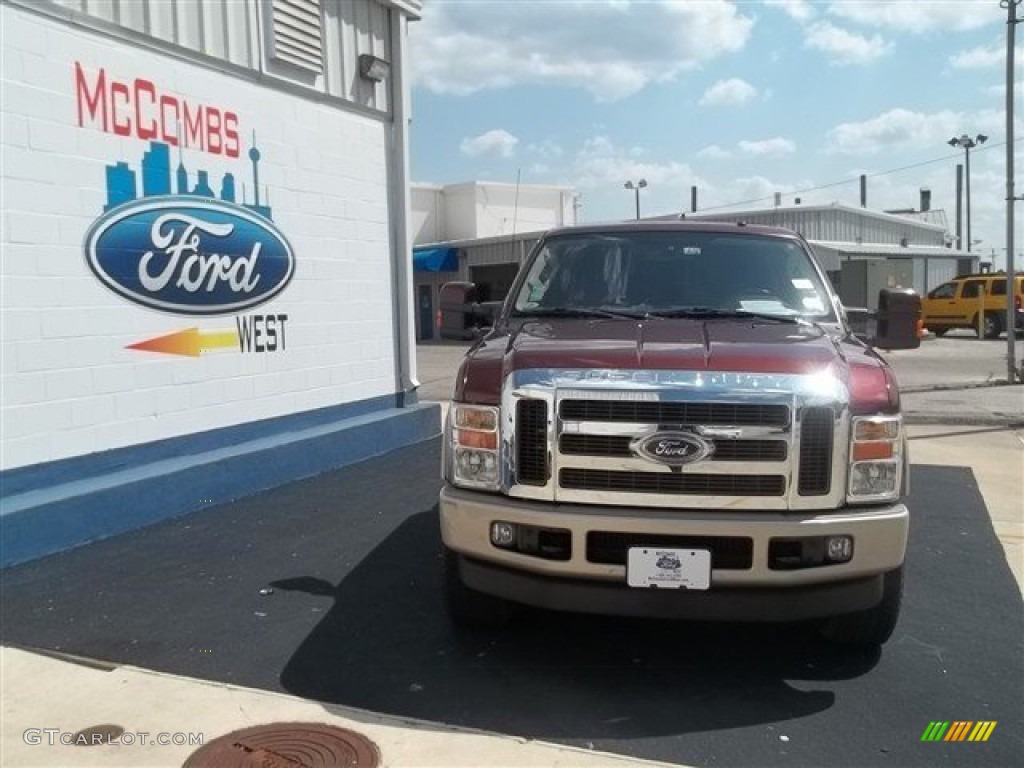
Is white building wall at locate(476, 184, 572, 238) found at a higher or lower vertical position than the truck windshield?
higher

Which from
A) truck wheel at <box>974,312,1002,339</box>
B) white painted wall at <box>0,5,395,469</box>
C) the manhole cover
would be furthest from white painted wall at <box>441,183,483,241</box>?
the manhole cover

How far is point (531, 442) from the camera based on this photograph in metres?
3.73

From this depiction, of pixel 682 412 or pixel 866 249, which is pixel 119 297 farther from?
pixel 866 249

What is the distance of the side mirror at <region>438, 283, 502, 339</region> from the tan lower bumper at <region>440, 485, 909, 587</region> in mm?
1923

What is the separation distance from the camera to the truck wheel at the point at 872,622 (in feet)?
13.1

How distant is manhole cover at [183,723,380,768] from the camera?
328 cm

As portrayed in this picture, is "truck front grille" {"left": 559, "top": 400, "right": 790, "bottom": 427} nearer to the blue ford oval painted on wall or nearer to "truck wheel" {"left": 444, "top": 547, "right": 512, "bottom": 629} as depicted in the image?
"truck wheel" {"left": 444, "top": 547, "right": 512, "bottom": 629}

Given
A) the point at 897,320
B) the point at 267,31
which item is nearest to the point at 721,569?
the point at 897,320

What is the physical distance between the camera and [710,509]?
12.0 feet

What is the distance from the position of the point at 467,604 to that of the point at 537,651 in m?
0.40

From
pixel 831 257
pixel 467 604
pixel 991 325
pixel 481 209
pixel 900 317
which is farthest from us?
pixel 481 209

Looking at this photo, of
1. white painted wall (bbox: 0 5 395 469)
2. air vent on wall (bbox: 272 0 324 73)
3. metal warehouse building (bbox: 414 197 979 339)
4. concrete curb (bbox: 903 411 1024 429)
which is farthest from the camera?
metal warehouse building (bbox: 414 197 979 339)

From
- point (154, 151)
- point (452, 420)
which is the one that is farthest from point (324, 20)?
point (452, 420)

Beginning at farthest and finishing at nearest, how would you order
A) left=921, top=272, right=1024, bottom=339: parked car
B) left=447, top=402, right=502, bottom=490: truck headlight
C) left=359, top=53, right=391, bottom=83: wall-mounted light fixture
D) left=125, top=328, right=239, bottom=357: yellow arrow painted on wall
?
left=921, top=272, right=1024, bottom=339: parked car
left=359, top=53, right=391, bottom=83: wall-mounted light fixture
left=125, top=328, right=239, bottom=357: yellow arrow painted on wall
left=447, top=402, right=502, bottom=490: truck headlight
